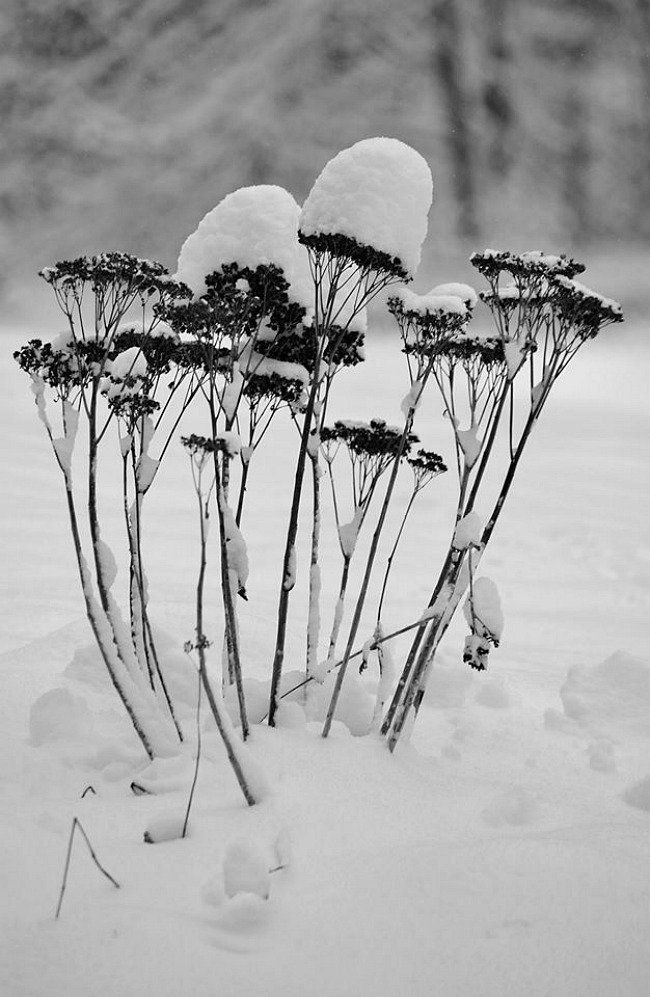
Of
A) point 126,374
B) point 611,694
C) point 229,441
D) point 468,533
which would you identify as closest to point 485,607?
point 468,533

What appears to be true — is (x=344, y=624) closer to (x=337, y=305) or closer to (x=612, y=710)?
(x=612, y=710)

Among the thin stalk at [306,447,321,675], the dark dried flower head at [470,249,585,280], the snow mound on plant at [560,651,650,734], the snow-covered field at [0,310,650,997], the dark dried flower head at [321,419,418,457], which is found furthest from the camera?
the snow mound on plant at [560,651,650,734]

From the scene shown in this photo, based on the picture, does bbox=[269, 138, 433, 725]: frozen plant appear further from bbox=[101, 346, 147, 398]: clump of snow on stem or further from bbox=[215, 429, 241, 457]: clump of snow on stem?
bbox=[101, 346, 147, 398]: clump of snow on stem

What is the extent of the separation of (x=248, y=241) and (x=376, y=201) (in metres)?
0.68

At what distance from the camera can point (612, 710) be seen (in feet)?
22.0

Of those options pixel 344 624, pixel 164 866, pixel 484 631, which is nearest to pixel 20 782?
pixel 164 866

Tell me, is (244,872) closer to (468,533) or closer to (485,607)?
(485,607)

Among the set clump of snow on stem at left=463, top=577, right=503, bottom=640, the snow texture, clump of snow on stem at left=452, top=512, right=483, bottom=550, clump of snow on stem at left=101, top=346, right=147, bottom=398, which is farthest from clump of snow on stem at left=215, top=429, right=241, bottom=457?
the snow texture

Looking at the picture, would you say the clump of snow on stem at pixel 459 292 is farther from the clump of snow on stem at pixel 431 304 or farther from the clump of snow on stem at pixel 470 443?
the clump of snow on stem at pixel 470 443

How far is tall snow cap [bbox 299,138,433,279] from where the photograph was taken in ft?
12.5

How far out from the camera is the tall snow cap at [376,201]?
151 inches

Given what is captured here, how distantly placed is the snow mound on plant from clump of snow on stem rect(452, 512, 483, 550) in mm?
2986

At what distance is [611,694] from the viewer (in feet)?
22.8

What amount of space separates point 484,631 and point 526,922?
1365mm
